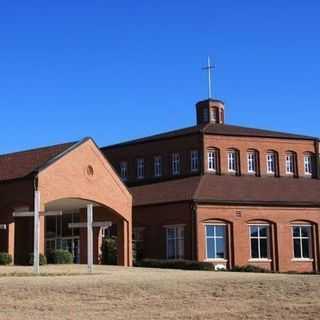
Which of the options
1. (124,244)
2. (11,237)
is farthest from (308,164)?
(11,237)

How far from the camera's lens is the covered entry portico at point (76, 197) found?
119 ft

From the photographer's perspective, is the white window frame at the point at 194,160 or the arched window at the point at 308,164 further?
the arched window at the point at 308,164

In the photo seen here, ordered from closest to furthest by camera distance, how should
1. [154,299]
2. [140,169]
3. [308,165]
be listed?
[154,299]
[140,169]
[308,165]

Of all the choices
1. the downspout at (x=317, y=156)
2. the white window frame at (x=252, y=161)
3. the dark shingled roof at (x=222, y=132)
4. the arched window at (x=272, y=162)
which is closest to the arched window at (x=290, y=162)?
the arched window at (x=272, y=162)

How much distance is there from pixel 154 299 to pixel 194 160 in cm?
3479

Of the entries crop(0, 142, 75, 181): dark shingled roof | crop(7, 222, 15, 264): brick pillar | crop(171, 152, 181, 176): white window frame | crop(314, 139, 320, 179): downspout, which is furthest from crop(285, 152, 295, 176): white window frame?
crop(7, 222, 15, 264): brick pillar

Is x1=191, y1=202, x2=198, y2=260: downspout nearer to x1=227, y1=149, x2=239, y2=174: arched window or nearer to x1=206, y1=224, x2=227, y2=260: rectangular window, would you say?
x1=206, y1=224, x2=227, y2=260: rectangular window

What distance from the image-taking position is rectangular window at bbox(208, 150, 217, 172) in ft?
170

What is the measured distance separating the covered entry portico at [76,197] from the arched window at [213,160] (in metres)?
11.4

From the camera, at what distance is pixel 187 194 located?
4612 centimetres

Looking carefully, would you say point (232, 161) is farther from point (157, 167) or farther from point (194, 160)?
point (157, 167)

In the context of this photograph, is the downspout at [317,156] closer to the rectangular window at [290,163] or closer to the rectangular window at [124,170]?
the rectangular window at [290,163]

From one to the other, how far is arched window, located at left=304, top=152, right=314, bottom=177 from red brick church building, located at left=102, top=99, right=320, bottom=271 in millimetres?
81

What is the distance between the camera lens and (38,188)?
117 ft
